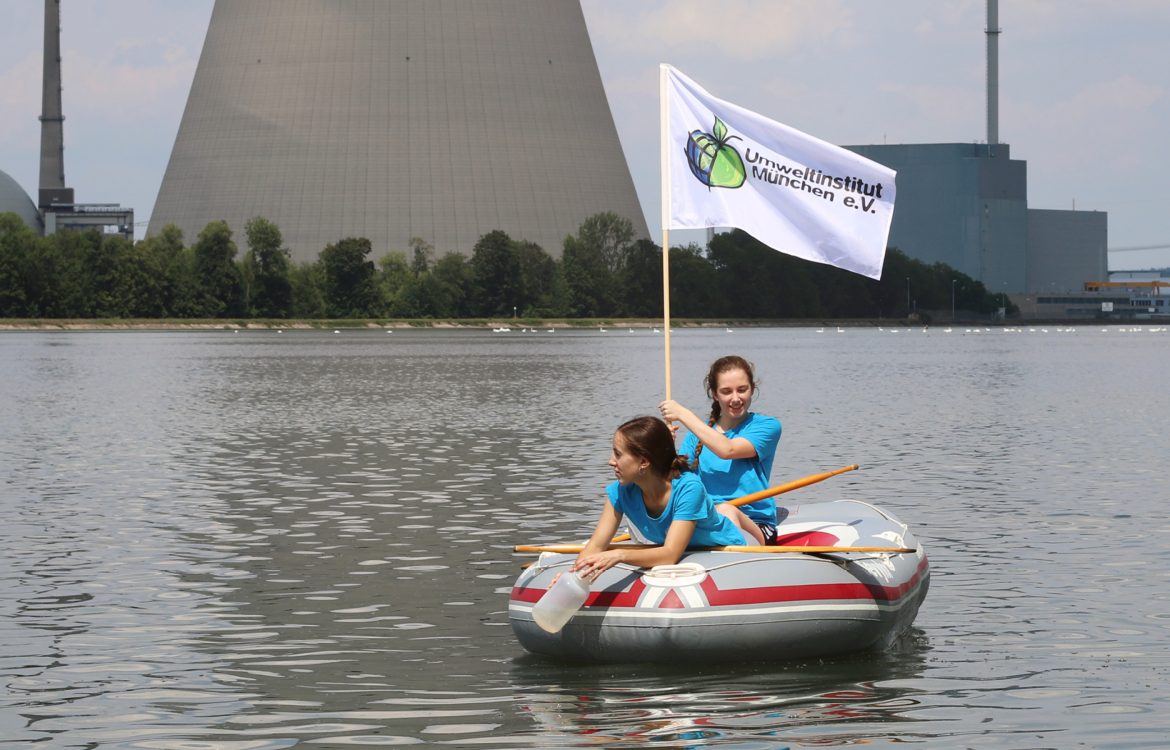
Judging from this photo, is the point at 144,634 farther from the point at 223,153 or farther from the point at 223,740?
the point at 223,153

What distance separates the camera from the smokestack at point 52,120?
141 meters

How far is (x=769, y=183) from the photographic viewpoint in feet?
36.3

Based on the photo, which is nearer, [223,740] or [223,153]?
[223,740]

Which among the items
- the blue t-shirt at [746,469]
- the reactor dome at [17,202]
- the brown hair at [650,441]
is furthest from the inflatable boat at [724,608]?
the reactor dome at [17,202]

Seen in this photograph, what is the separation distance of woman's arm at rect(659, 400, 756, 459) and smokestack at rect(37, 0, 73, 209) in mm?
139647

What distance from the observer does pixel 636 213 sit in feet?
467

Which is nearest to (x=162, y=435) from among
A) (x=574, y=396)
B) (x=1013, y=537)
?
(x=574, y=396)

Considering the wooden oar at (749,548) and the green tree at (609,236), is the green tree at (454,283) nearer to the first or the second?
the green tree at (609,236)

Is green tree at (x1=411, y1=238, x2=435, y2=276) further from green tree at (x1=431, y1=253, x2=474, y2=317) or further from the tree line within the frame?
green tree at (x1=431, y1=253, x2=474, y2=317)

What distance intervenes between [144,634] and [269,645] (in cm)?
87

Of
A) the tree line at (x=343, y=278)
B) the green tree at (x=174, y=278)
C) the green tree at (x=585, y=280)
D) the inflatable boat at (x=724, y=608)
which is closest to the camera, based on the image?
the inflatable boat at (x=724, y=608)

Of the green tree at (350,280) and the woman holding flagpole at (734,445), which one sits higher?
the green tree at (350,280)

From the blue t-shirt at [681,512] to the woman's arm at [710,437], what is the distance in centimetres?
42

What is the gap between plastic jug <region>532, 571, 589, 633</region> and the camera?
8.97 metres
